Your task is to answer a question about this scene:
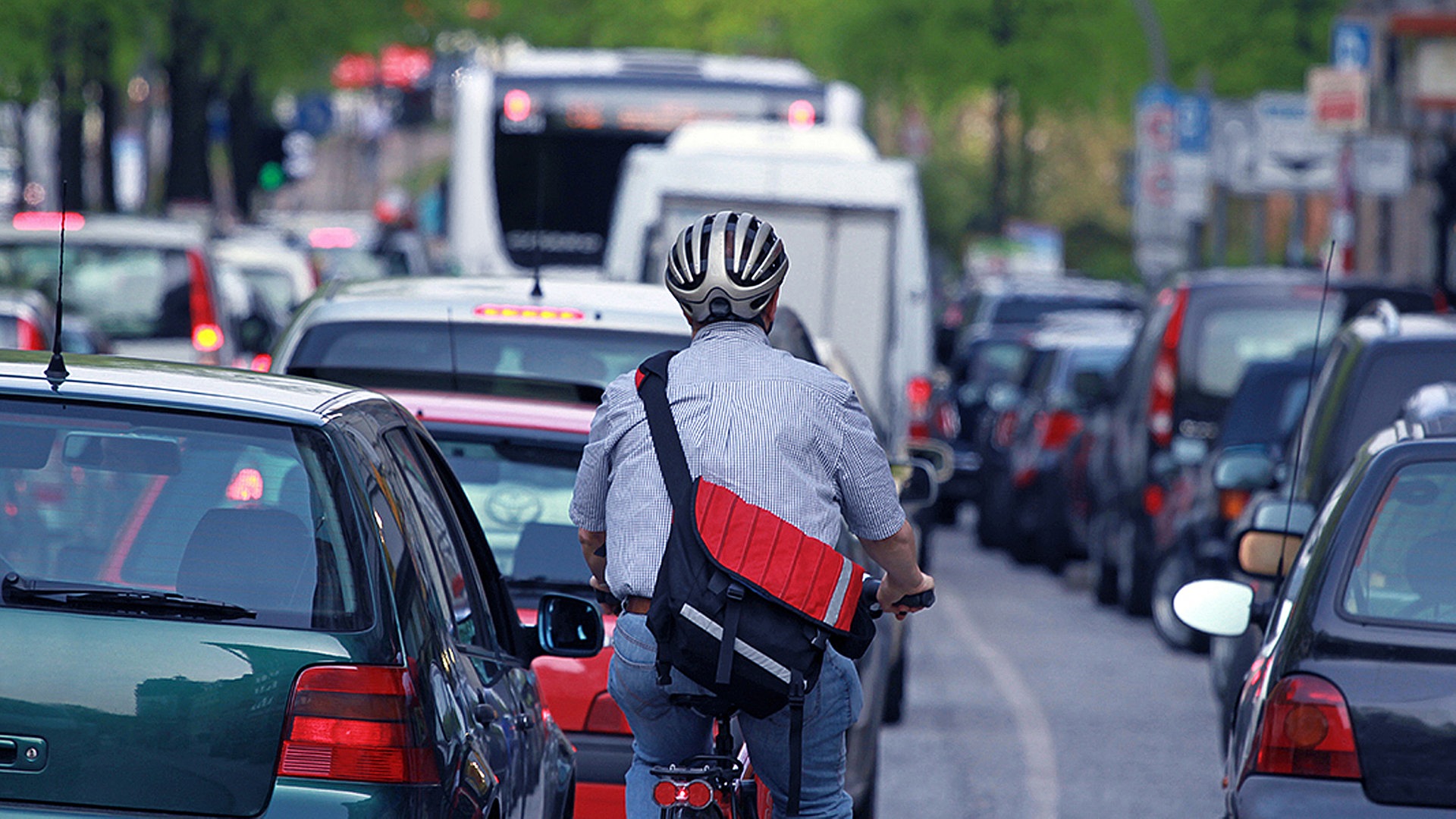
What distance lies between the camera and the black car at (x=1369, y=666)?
5.10m

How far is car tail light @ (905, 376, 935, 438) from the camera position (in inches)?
698

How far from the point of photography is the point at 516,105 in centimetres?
2191

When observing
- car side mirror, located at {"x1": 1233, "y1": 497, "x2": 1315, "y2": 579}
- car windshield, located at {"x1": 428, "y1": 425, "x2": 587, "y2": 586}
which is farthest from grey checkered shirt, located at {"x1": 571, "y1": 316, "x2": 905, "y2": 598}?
car side mirror, located at {"x1": 1233, "y1": 497, "x2": 1315, "y2": 579}

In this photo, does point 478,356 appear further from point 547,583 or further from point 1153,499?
point 1153,499

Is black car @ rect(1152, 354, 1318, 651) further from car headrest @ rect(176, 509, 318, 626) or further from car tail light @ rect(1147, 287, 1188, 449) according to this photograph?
car headrest @ rect(176, 509, 318, 626)

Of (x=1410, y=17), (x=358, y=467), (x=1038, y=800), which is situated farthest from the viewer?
(x=1410, y=17)

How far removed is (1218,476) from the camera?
32.1ft

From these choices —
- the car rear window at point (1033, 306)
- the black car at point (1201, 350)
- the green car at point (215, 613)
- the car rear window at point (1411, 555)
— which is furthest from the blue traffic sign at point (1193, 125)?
the green car at point (215, 613)

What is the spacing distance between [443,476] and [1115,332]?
1581cm

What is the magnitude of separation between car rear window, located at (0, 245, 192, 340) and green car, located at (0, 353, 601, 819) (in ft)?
40.4

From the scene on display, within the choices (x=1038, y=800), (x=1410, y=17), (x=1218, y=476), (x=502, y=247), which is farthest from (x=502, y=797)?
(x=1410, y=17)

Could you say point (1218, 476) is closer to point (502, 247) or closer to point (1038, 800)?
point (1038, 800)

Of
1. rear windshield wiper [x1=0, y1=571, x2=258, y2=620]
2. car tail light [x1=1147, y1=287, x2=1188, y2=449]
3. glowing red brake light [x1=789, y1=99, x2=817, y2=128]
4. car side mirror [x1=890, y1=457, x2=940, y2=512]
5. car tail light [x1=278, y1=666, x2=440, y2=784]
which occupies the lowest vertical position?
car tail light [x1=1147, y1=287, x2=1188, y2=449]

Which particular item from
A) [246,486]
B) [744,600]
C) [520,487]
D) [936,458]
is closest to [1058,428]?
[936,458]
